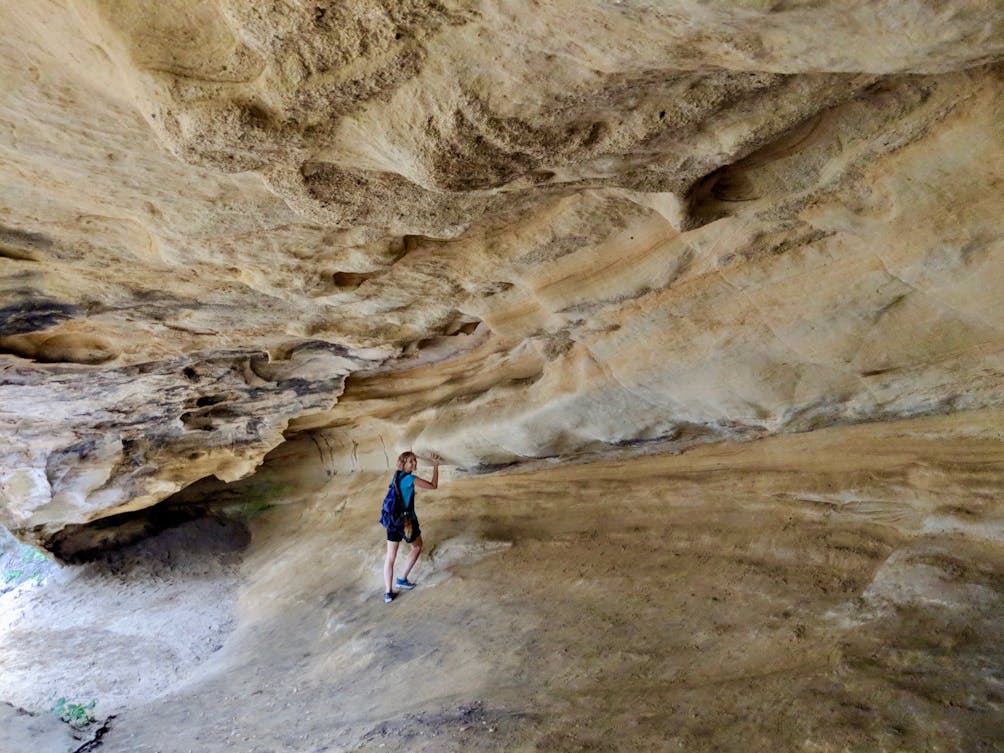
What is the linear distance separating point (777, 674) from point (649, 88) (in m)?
2.77

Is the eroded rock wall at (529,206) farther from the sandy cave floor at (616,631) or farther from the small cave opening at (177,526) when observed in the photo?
the small cave opening at (177,526)

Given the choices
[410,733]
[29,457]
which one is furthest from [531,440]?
[29,457]

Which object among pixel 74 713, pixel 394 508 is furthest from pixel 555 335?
pixel 74 713

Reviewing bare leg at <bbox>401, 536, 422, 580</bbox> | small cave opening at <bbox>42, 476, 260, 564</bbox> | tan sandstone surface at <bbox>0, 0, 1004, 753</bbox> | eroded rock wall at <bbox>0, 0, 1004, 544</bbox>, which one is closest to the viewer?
eroded rock wall at <bbox>0, 0, 1004, 544</bbox>

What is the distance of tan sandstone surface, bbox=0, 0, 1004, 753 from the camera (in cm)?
215

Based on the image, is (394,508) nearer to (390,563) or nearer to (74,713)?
(390,563)

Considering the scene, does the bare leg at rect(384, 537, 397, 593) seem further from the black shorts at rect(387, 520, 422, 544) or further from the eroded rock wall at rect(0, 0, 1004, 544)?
the eroded rock wall at rect(0, 0, 1004, 544)

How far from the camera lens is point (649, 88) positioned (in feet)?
7.09

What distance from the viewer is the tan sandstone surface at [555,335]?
7.07ft

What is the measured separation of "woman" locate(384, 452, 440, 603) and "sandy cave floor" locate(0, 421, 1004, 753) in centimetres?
15

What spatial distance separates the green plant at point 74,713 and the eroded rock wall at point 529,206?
2884 millimetres

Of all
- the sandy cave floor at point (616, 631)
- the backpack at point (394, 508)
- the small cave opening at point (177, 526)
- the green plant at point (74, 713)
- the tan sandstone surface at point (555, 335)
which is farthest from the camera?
the small cave opening at point (177, 526)

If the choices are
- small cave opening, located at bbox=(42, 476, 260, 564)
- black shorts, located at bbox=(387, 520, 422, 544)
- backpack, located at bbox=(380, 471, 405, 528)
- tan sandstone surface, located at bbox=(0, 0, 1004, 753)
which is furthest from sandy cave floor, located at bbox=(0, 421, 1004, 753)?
small cave opening, located at bbox=(42, 476, 260, 564)

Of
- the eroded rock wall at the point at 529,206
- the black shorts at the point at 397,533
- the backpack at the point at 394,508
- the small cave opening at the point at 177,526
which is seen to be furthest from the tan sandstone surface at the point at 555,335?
the small cave opening at the point at 177,526
